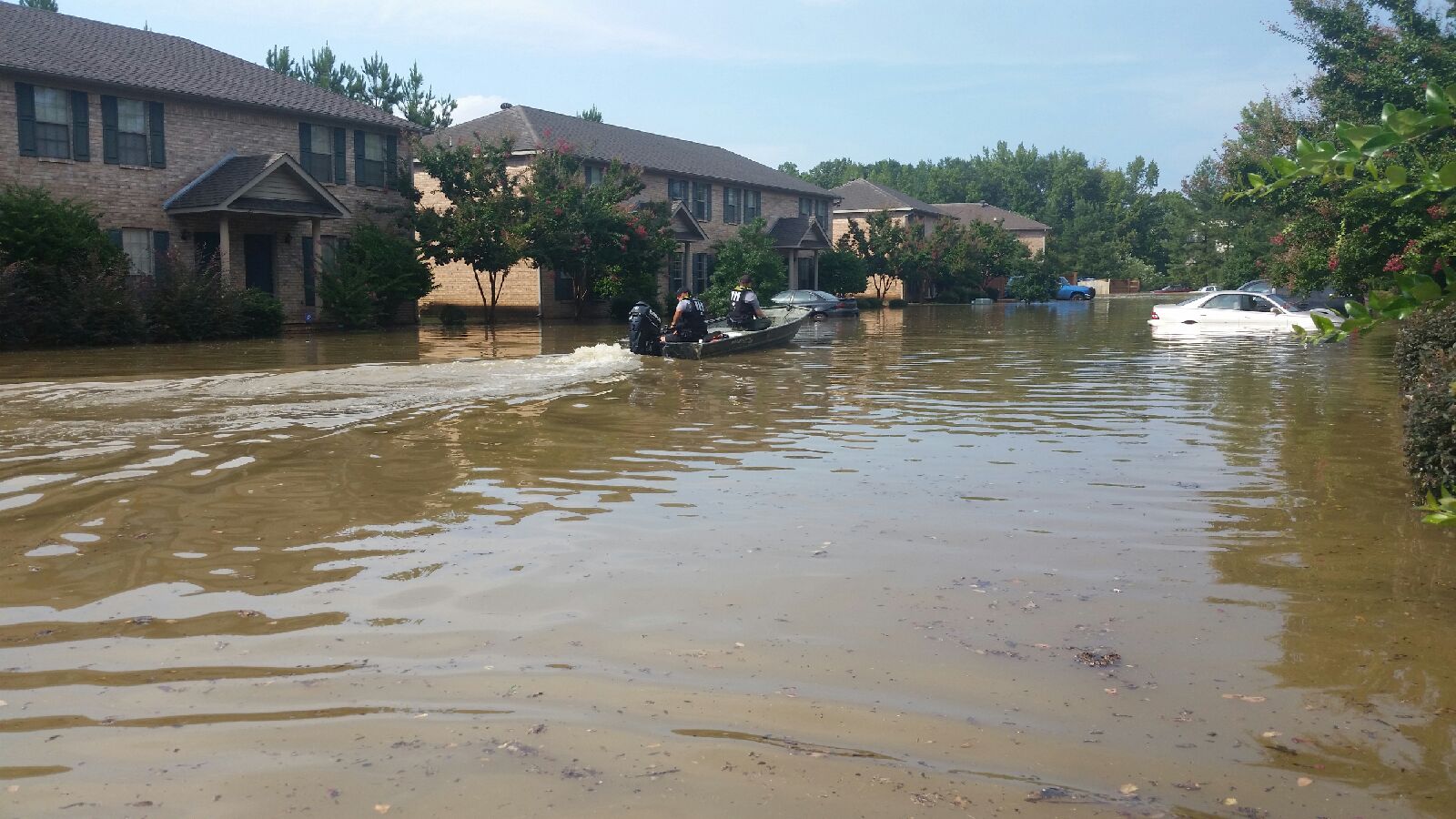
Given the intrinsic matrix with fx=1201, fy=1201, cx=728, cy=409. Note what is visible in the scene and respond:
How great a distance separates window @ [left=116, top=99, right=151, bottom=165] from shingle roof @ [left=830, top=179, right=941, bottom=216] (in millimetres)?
47681

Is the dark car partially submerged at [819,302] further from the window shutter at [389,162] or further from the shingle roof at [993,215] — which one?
the shingle roof at [993,215]

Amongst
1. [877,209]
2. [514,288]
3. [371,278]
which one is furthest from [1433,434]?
[877,209]

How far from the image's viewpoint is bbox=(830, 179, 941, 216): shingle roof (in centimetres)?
7362

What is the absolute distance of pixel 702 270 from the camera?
52.6 m

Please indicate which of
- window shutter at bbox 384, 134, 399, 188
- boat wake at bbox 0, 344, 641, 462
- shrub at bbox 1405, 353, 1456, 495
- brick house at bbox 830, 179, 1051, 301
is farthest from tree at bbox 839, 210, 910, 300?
shrub at bbox 1405, 353, 1456, 495

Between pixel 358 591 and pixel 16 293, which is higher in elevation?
pixel 16 293

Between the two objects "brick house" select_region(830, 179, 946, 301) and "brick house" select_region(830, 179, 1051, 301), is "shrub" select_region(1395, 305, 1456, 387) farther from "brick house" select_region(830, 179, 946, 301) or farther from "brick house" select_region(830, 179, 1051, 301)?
"brick house" select_region(830, 179, 946, 301)

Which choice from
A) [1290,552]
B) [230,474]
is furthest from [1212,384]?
[230,474]

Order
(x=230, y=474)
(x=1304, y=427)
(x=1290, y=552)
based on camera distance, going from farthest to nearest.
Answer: (x=1304, y=427), (x=230, y=474), (x=1290, y=552)

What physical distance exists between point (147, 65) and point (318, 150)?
16.1 feet

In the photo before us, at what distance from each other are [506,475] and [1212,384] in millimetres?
12503

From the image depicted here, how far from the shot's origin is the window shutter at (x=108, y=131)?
28.8 meters

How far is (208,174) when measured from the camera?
101ft

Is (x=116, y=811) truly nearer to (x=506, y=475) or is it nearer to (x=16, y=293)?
(x=506, y=475)
